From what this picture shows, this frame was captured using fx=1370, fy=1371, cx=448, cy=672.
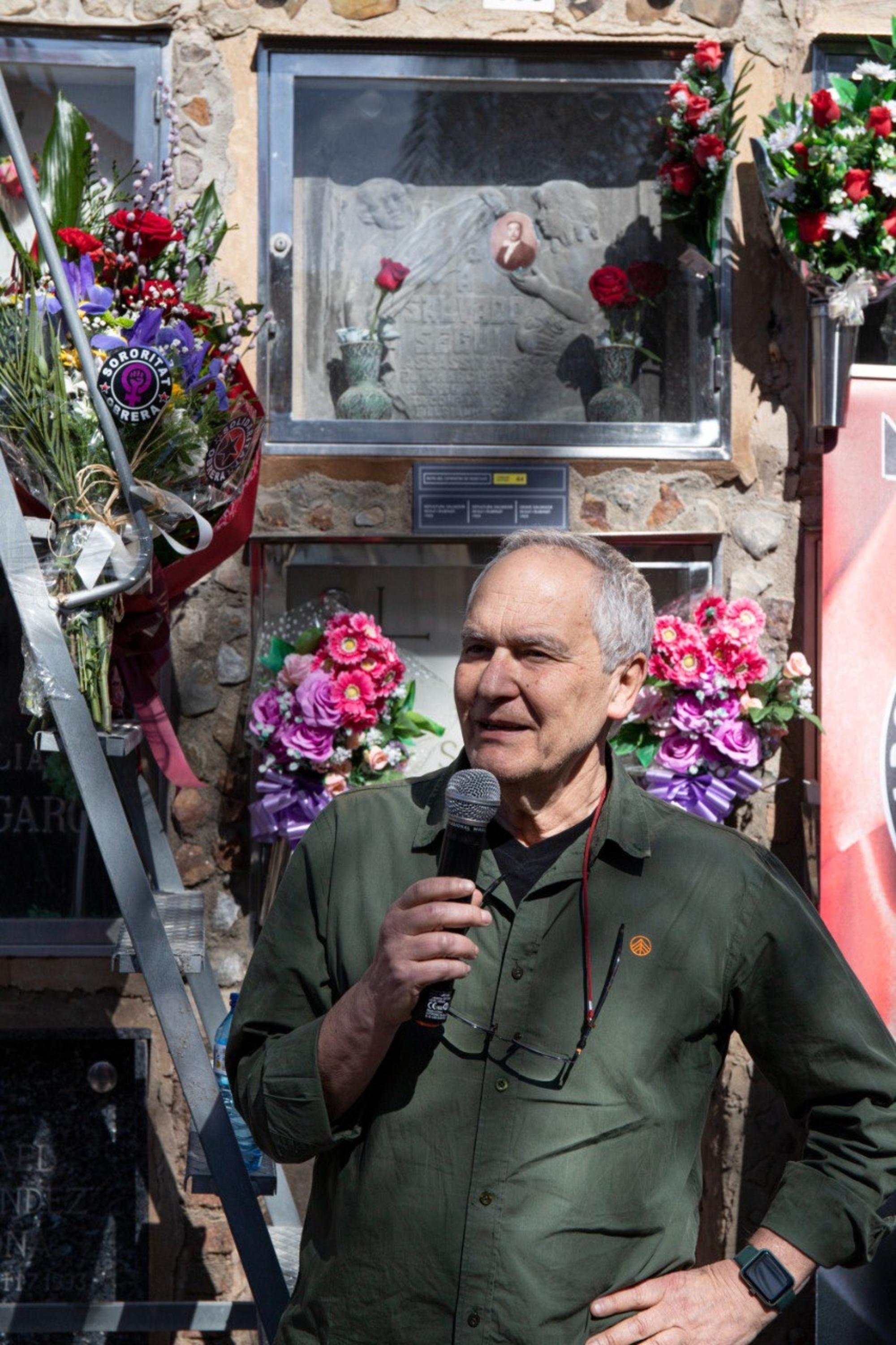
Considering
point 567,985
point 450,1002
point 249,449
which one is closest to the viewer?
point 450,1002

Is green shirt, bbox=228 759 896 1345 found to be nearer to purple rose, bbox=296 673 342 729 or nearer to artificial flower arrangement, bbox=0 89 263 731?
artificial flower arrangement, bbox=0 89 263 731

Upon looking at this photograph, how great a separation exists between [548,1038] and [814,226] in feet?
7.55

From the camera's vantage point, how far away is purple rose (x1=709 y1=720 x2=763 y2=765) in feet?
10.5

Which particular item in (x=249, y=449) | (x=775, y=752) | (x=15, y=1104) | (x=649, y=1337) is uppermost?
(x=249, y=449)

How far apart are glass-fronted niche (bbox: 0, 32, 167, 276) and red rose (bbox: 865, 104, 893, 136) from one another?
1740 millimetres

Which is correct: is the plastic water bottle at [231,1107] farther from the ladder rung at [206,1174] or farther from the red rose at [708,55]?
the red rose at [708,55]

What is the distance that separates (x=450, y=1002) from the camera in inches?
65.1

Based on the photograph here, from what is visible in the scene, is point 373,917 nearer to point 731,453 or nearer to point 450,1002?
point 450,1002

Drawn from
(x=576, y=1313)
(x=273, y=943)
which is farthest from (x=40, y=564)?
(x=576, y=1313)

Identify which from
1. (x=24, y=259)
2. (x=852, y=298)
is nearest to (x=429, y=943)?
(x=24, y=259)

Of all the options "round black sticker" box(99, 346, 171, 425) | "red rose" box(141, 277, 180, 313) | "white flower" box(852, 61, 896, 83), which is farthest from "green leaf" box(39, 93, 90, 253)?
"white flower" box(852, 61, 896, 83)

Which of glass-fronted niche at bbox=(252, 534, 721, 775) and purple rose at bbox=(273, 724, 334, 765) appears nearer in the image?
purple rose at bbox=(273, 724, 334, 765)

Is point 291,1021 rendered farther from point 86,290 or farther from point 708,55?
point 708,55

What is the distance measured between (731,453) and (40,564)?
1901 millimetres
